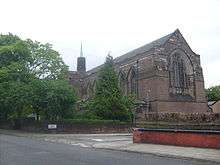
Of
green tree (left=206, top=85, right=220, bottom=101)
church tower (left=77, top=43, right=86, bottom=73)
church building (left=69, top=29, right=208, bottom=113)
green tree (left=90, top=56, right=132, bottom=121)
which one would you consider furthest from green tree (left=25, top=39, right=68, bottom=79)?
green tree (left=206, top=85, right=220, bottom=101)

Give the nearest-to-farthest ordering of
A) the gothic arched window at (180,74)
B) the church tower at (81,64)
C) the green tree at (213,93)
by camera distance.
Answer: the gothic arched window at (180,74) → the green tree at (213,93) → the church tower at (81,64)

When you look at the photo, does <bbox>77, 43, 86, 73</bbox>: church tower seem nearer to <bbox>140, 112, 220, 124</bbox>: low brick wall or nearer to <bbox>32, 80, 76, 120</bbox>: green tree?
<bbox>32, 80, 76, 120</bbox>: green tree

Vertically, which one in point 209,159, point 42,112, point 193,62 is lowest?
point 209,159

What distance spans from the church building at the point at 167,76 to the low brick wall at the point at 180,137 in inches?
1022

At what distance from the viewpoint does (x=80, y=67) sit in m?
87.9

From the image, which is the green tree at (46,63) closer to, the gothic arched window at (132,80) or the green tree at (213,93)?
the gothic arched window at (132,80)

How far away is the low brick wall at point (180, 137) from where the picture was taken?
63.0 ft

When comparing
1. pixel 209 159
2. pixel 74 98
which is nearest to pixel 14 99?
pixel 74 98

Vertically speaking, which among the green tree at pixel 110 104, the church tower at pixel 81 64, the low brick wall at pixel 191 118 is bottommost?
the low brick wall at pixel 191 118

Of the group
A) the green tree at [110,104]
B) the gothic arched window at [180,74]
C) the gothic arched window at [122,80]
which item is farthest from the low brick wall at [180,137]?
the gothic arched window at [122,80]

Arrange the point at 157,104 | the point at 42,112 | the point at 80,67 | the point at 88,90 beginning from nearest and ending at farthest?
the point at 42,112 → the point at 157,104 → the point at 88,90 → the point at 80,67

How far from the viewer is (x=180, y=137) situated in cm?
2123

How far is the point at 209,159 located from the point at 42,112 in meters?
29.5

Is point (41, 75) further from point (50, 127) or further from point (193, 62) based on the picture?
point (193, 62)
